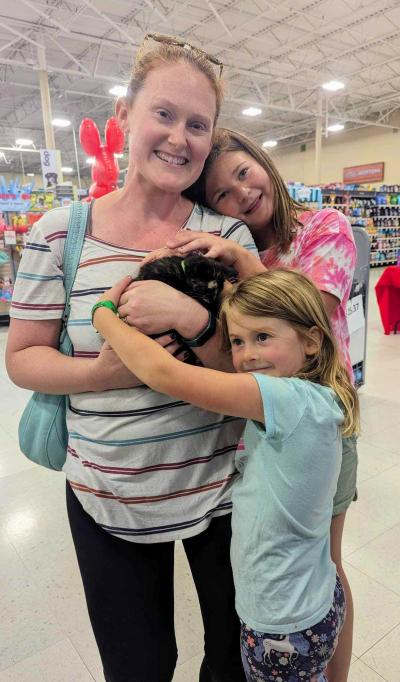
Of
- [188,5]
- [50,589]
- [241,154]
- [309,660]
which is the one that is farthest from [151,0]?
[309,660]

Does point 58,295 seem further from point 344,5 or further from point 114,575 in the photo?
point 344,5

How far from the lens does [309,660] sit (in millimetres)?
919

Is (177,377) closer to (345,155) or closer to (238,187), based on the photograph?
(238,187)

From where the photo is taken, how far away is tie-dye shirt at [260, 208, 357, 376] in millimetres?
1055

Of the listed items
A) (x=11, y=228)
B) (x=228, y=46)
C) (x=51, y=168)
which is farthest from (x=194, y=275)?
(x=228, y=46)

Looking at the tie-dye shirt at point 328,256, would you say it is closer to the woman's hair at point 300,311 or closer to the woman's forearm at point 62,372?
the woman's hair at point 300,311

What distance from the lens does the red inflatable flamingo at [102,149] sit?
475 cm

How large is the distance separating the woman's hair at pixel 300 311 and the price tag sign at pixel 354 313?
2.47 meters

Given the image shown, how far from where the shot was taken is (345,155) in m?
17.4

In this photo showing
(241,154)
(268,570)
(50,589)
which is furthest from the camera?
(50,589)

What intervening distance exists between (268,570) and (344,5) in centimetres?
1027

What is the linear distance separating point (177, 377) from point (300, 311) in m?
0.29

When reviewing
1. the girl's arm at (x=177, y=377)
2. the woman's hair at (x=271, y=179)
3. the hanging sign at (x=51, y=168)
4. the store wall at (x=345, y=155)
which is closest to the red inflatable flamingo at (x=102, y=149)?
the hanging sign at (x=51, y=168)

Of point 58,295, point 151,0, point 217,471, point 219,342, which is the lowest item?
point 217,471
